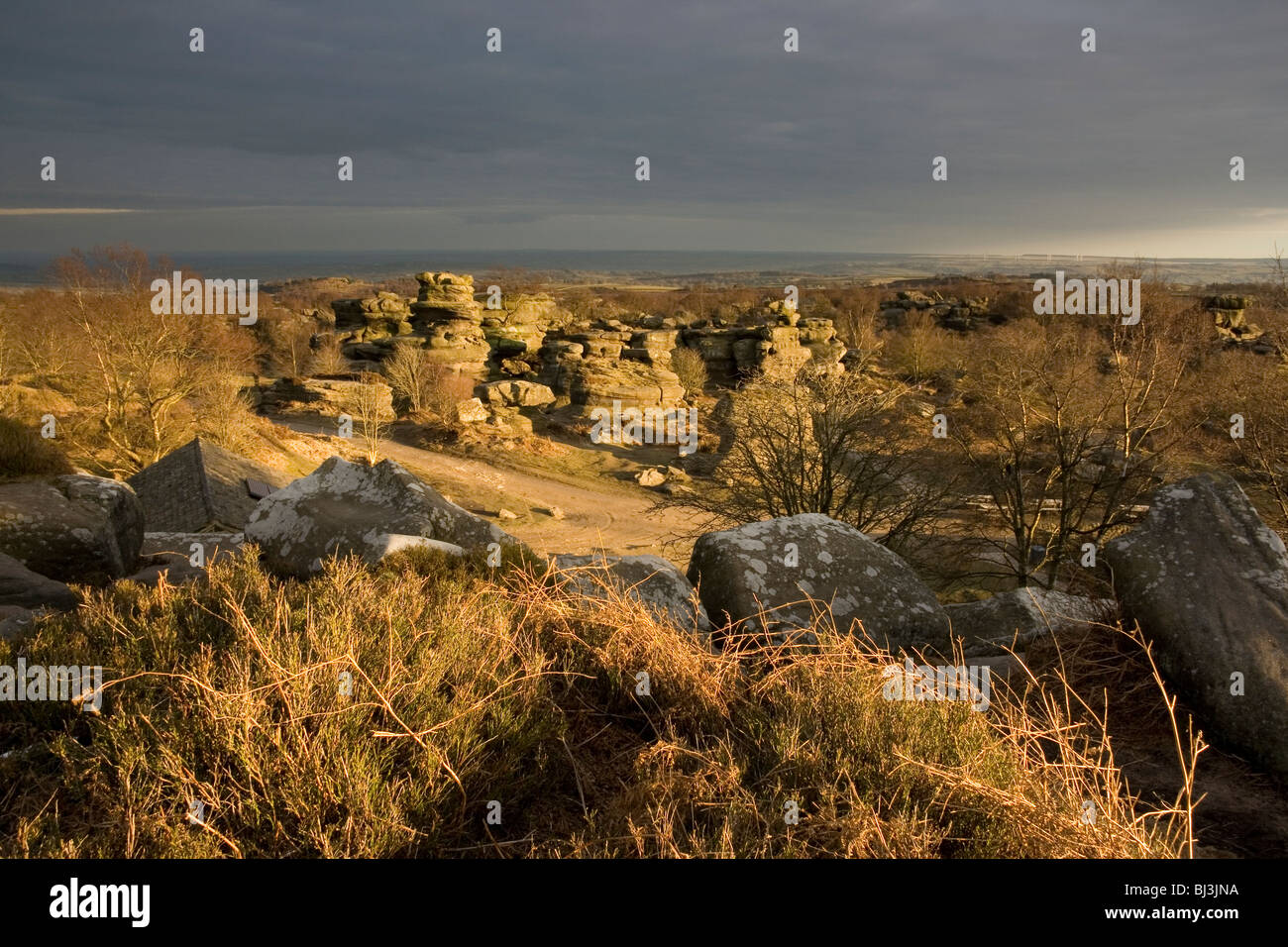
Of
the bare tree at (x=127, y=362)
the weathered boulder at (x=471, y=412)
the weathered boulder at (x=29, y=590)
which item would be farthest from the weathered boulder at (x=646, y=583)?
the weathered boulder at (x=471, y=412)

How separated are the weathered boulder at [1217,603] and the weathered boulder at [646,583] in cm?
297

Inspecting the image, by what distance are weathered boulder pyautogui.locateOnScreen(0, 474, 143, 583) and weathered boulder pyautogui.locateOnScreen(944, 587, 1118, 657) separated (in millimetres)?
8154

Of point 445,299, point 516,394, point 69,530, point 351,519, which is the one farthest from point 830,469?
point 445,299

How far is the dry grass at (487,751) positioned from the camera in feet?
9.61

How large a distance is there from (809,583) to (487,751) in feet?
11.5

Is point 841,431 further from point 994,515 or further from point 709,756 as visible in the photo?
point 709,756

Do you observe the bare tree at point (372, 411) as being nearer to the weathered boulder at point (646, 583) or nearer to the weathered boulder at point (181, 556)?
the weathered boulder at point (181, 556)

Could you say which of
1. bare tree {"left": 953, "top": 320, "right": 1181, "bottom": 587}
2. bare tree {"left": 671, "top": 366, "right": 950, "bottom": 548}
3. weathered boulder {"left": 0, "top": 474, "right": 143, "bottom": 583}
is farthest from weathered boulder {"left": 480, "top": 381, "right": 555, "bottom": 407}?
weathered boulder {"left": 0, "top": 474, "right": 143, "bottom": 583}

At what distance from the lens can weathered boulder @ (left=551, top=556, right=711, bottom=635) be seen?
570 cm

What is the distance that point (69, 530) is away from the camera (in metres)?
7.55

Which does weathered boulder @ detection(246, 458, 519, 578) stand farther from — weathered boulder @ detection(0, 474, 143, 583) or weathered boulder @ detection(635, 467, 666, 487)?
weathered boulder @ detection(635, 467, 666, 487)

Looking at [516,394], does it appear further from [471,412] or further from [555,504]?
[555,504]
